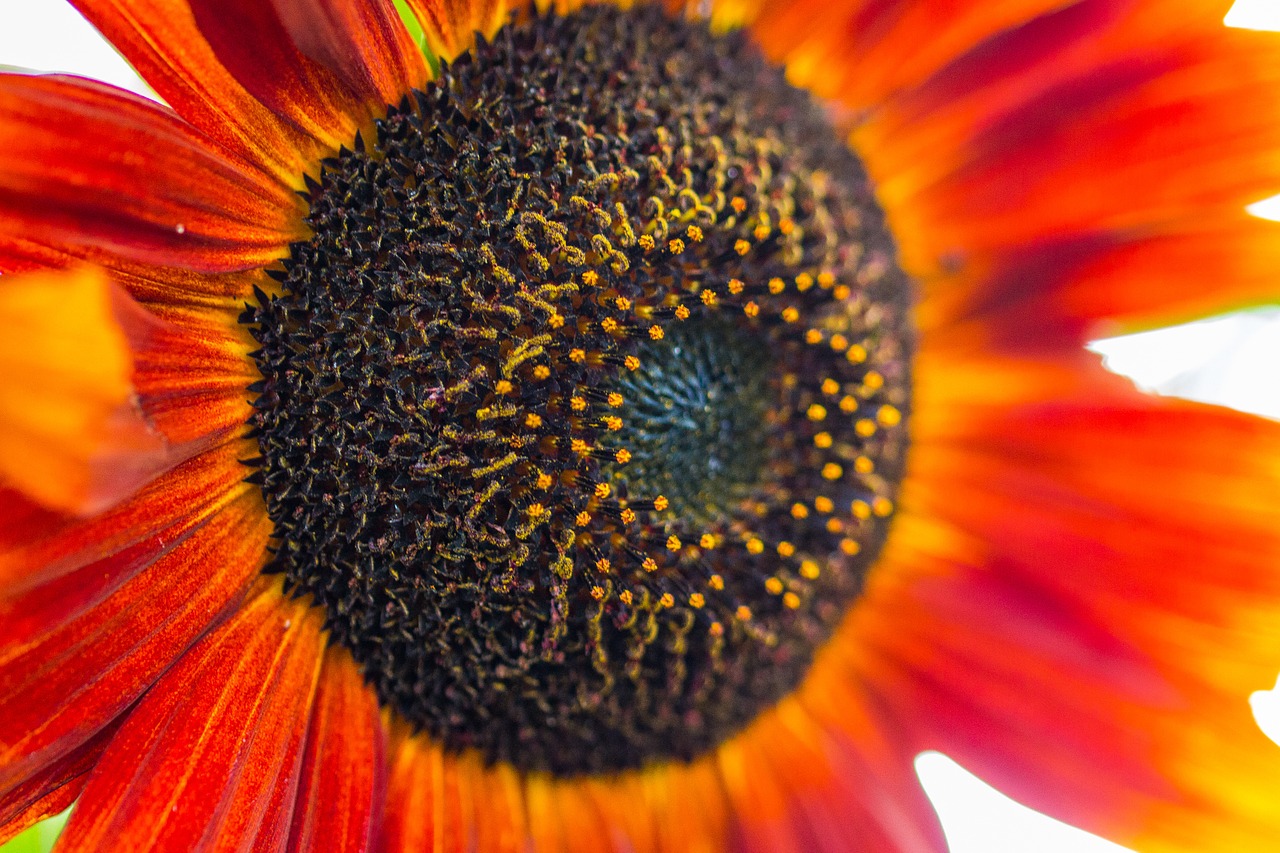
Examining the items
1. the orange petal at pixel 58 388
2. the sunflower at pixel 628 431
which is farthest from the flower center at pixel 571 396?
the orange petal at pixel 58 388

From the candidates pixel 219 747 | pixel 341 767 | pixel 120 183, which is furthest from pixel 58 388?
pixel 341 767

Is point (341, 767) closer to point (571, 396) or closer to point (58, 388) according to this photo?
point (571, 396)

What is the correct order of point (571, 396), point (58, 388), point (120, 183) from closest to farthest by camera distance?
point (58, 388), point (120, 183), point (571, 396)

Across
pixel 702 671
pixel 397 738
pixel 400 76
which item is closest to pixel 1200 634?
pixel 702 671

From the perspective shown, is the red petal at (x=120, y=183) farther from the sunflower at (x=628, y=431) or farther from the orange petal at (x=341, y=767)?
the orange petal at (x=341, y=767)

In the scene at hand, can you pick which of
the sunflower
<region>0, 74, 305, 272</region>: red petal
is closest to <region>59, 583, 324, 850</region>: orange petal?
the sunflower

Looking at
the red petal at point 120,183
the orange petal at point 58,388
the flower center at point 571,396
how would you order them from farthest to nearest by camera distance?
the flower center at point 571,396 < the red petal at point 120,183 < the orange petal at point 58,388
